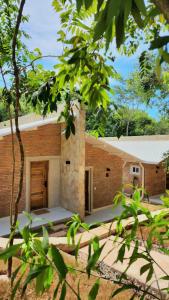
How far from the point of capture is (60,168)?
13.8m

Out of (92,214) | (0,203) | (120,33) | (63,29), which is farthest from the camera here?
(92,214)

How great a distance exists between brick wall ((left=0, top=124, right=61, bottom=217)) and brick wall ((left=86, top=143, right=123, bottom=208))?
6.22 feet

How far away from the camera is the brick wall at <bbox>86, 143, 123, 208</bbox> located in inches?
570

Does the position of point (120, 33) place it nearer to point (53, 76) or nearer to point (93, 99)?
point (93, 99)

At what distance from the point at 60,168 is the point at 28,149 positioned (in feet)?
6.90

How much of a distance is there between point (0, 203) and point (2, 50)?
26.5 feet

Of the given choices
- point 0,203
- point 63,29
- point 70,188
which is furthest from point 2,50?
point 70,188

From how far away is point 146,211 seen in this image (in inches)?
74.7

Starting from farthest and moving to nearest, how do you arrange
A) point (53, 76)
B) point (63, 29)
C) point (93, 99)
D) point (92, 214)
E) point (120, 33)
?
1. point (92, 214)
2. point (63, 29)
3. point (53, 76)
4. point (93, 99)
5. point (120, 33)

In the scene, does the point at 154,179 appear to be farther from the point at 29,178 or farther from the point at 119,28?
the point at 119,28

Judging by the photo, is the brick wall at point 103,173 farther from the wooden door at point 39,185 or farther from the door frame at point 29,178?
the wooden door at point 39,185

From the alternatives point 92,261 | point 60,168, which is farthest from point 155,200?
point 92,261

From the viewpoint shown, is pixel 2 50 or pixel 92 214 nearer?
pixel 2 50

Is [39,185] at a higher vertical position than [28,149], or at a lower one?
lower
